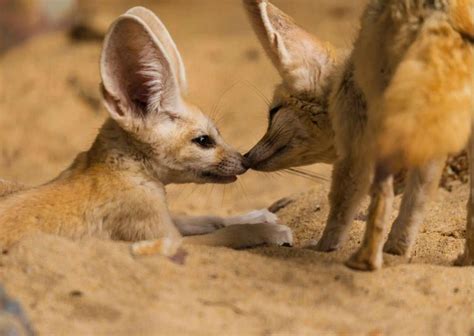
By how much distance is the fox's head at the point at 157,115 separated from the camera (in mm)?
4418

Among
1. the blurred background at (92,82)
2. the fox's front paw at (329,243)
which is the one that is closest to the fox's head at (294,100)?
the fox's front paw at (329,243)

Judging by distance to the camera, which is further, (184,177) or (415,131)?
(184,177)

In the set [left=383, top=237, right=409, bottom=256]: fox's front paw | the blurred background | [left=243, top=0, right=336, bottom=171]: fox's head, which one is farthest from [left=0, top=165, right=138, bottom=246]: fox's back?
the blurred background

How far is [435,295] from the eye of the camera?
3.70 m

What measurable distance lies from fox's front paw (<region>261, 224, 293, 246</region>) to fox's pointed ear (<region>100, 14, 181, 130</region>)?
78cm

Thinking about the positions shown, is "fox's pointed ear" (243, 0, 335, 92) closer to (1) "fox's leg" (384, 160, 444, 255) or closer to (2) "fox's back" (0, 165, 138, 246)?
(1) "fox's leg" (384, 160, 444, 255)

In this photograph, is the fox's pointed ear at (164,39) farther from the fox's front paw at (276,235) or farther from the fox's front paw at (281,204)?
the fox's front paw at (281,204)

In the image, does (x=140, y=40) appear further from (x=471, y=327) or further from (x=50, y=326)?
(x=471, y=327)

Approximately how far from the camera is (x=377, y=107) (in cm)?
360

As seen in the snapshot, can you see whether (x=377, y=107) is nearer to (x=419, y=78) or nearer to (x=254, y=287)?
(x=419, y=78)

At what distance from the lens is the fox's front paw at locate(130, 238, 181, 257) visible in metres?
3.83

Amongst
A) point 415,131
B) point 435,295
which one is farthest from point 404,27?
point 435,295

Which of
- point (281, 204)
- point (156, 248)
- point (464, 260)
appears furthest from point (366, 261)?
point (281, 204)

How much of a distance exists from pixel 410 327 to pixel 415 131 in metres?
0.72
